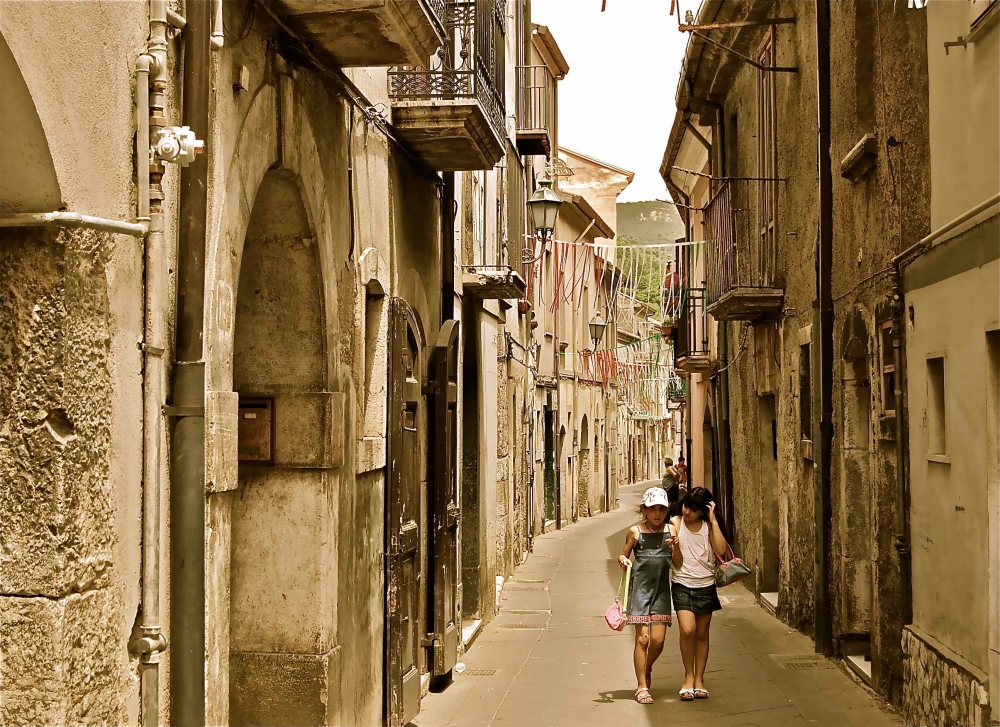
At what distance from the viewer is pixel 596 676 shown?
1088cm

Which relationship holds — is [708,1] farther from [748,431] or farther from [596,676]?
[596,676]

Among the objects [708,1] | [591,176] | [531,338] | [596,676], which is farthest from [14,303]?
[591,176]

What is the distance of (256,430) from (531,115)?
14.9m

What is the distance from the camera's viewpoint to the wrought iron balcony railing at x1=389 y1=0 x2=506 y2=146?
854 cm

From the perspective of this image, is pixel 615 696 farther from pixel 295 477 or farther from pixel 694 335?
pixel 694 335

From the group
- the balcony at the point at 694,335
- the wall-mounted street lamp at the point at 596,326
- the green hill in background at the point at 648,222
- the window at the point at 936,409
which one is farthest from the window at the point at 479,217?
the green hill in background at the point at 648,222

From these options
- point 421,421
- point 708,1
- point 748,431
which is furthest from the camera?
point 748,431

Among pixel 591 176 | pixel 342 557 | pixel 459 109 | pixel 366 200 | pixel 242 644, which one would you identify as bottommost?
pixel 242 644

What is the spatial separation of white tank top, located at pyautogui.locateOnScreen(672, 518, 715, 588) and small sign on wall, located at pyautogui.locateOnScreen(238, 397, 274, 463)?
4.27m

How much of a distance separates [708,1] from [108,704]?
13.8 meters

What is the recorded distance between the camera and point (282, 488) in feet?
21.8

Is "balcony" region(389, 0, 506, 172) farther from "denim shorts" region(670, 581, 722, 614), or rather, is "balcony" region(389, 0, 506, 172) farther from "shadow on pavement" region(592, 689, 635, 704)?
"shadow on pavement" region(592, 689, 635, 704)

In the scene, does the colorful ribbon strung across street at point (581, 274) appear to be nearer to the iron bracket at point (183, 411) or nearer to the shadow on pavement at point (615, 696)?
the shadow on pavement at point (615, 696)

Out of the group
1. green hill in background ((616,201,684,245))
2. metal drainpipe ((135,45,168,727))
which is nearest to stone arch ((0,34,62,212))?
metal drainpipe ((135,45,168,727))
